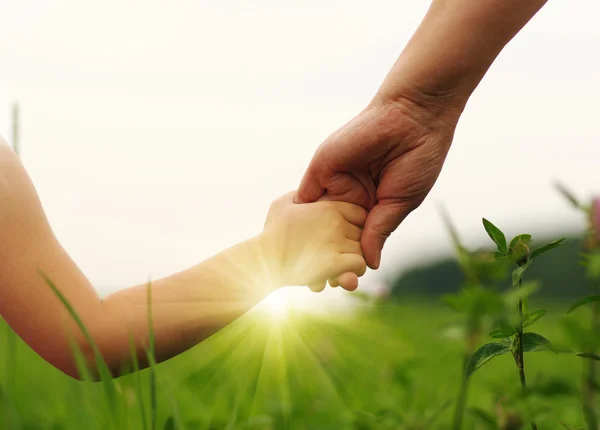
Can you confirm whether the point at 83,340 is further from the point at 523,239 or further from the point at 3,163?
the point at 523,239

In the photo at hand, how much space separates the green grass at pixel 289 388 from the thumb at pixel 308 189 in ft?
1.22

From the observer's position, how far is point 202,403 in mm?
2100

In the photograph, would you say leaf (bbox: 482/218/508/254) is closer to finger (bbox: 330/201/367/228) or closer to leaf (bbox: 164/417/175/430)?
leaf (bbox: 164/417/175/430)

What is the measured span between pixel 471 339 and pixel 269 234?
1.12m

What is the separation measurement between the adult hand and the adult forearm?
0.06 m

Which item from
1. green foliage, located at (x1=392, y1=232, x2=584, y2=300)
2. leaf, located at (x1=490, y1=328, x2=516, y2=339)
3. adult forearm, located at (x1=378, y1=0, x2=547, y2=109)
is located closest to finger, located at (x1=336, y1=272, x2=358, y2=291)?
green foliage, located at (x1=392, y1=232, x2=584, y2=300)

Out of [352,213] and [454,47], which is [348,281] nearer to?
[352,213]

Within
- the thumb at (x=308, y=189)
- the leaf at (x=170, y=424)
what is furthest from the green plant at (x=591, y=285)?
the thumb at (x=308, y=189)

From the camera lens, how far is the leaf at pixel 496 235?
0.86 meters

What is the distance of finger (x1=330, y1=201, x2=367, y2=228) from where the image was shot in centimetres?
190

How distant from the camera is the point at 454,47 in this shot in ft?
5.01

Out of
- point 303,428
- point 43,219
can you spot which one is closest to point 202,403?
point 303,428

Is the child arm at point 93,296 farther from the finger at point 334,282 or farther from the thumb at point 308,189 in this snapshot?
the thumb at point 308,189

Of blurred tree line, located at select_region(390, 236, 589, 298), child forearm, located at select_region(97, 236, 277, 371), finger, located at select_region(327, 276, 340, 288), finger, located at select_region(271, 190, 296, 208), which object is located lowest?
blurred tree line, located at select_region(390, 236, 589, 298)
